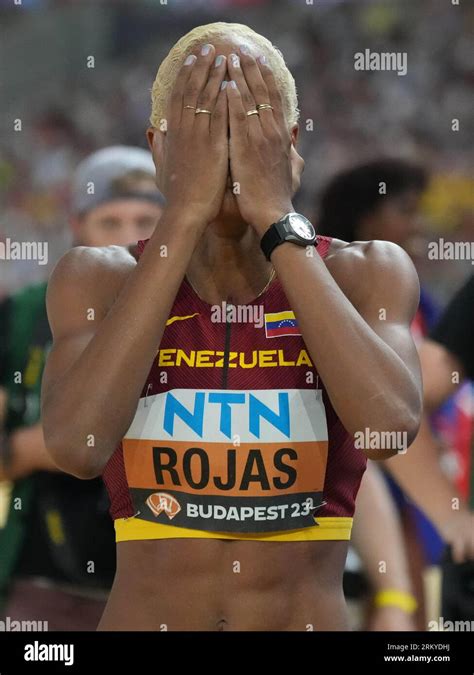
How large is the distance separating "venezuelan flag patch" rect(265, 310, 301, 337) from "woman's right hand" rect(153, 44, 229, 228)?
226mm

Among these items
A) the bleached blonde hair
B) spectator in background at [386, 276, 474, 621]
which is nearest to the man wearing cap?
spectator in background at [386, 276, 474, 621]

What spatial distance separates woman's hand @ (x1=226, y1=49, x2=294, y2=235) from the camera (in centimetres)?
187

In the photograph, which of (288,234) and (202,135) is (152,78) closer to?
(202,135)

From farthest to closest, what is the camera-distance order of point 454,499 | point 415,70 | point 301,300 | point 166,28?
1. point 415,70
2. point 166,28
3. point 454,499
4. point 301,300

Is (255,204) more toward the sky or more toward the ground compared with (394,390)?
more toward the sky

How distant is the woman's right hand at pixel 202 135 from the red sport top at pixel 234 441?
8.2 inches

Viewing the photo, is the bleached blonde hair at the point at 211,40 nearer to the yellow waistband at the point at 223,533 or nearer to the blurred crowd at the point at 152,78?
the yellow waistband at the point at 223,533

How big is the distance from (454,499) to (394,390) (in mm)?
1795

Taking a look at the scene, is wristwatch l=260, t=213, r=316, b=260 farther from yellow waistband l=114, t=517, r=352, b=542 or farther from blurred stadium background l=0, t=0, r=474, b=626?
blurred stadium background l=0, t=0, r=474, b=626

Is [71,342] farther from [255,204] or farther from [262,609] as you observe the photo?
[262,609]

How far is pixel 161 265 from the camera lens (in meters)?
1.83

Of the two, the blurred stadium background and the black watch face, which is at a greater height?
the blurred stadium background

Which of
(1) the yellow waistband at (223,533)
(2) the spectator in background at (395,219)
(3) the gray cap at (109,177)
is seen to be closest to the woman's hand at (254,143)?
(1) the yellow waistband at (223,533)
